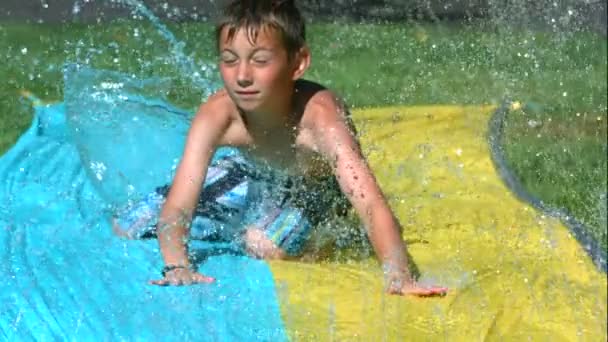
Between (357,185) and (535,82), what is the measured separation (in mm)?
2806

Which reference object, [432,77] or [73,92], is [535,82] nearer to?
[432,77]

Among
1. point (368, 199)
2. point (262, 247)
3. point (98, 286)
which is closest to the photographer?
point (98, 286)

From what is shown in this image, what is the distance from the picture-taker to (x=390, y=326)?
2674mm

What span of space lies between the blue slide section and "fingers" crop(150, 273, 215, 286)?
0.02 m

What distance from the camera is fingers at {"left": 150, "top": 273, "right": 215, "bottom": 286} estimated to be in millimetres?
2846

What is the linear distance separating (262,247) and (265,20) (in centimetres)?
57

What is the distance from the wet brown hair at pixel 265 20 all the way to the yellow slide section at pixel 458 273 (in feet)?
1.82

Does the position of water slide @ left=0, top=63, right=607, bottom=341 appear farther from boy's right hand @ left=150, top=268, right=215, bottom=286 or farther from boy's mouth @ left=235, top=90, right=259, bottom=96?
boy's mouth @ left=235, top=90, right=259, bottom=96

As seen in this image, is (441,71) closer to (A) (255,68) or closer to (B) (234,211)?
(B) (234,211)

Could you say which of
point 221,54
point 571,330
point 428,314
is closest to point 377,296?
point 428,314

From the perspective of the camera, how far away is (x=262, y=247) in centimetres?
313

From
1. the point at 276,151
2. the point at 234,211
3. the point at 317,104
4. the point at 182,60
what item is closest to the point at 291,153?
the point at 276,151

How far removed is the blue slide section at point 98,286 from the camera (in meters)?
2.60

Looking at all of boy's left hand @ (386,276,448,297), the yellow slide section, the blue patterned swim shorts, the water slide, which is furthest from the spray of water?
boy's left hand @ (386,276,448,297)
